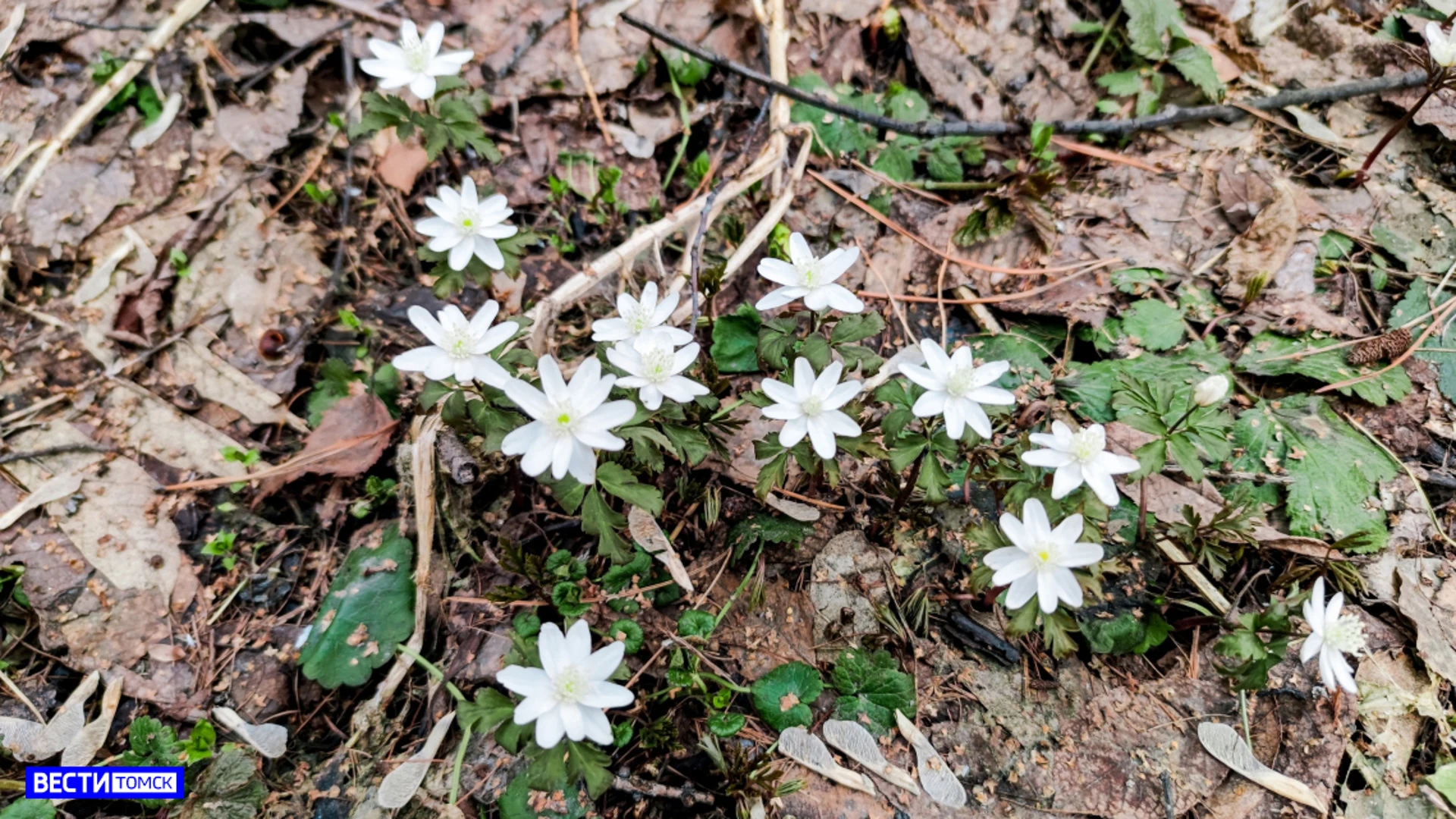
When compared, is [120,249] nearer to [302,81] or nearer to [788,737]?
[302,81]

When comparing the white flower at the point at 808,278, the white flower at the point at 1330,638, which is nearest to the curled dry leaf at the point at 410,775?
the white flower at the point at 808,278

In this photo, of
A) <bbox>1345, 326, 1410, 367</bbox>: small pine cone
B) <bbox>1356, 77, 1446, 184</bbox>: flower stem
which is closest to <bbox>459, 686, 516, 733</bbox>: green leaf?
<bbox>1345, 326, 1410, 367</bbox>: small pine cone

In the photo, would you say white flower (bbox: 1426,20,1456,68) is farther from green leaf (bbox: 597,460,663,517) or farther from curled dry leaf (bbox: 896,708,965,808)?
green leaf (bbox: 597,460,663,517)

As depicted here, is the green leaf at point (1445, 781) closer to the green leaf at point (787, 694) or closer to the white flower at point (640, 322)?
the green leaf at point (787, 694)

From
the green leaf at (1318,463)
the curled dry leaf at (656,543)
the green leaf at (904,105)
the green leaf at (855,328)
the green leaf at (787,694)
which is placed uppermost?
the green leaf at (904,105)

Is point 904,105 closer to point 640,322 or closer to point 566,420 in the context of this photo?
point 640,322
